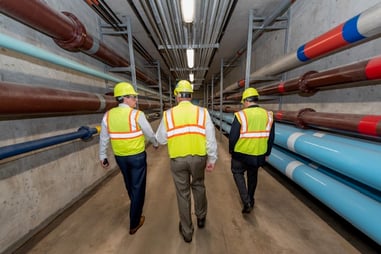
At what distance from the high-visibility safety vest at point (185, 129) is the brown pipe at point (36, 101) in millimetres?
913

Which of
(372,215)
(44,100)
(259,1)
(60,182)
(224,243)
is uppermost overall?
(259,1)

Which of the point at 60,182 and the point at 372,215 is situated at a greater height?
the point at 372,215

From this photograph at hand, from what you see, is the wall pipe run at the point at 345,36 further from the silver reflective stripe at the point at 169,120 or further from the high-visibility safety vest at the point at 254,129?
the silver reflective stripe at the point at 169,120

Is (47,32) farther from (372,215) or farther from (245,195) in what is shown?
(372,215)

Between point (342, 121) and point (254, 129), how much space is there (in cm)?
64

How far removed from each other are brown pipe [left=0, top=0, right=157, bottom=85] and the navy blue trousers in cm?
116

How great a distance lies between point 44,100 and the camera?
45.8 inches

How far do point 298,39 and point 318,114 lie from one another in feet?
4.46

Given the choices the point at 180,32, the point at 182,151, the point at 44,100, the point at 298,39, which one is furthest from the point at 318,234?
the point at 180,32

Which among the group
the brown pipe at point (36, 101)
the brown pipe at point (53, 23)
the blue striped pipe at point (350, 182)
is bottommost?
the blue striped pipe at point (350, 182)

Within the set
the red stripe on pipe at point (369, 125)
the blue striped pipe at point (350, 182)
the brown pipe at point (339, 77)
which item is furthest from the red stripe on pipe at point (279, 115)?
the red stripe on pipe at point (369, 125)

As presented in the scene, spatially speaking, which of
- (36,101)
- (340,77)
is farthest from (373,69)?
(36,101)

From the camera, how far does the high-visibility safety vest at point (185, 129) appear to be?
1.20 m

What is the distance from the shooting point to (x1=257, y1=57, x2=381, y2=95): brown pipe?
97 centimetres
